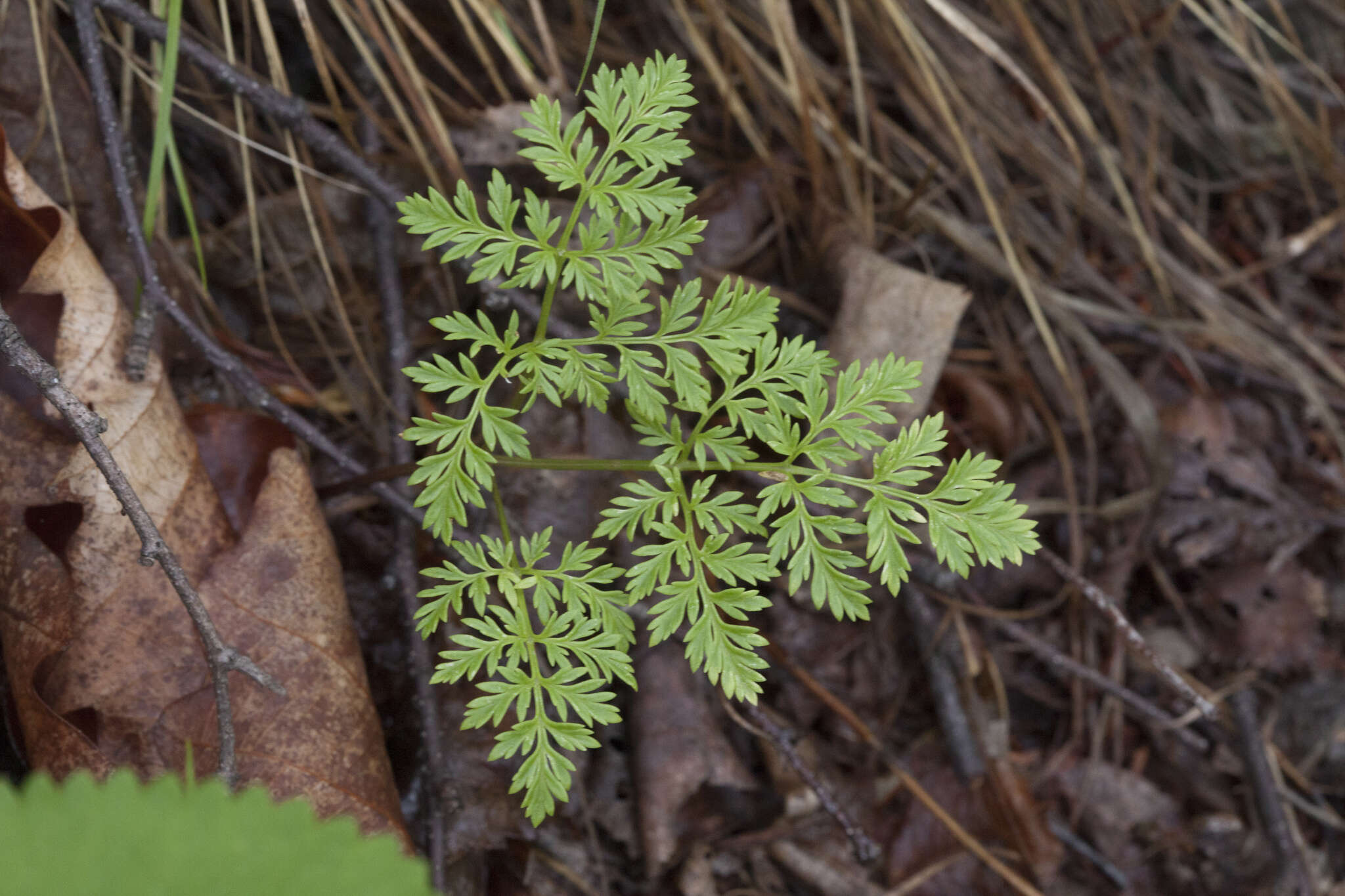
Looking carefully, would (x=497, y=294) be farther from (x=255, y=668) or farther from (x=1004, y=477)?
(x=1004, y=477)

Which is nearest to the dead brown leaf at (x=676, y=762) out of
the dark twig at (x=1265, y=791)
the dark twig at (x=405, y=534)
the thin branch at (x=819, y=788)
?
the thin branch at (x=819, y=788)

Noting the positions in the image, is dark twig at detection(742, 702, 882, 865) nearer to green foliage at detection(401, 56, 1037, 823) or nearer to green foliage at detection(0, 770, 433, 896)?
green foliage at detection(401, 56, 1037, 823)

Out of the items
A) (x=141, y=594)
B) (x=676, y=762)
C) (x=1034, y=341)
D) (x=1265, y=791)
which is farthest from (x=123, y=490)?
(x=1265, y=791)

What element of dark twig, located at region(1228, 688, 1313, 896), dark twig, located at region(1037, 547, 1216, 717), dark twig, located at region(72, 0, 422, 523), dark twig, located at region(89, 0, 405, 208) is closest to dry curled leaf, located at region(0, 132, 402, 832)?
dark twig, located at region(72, 0, 422, 523)

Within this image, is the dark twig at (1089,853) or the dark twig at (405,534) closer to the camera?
the dark twig at (405,534)

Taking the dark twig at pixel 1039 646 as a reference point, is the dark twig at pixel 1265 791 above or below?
below

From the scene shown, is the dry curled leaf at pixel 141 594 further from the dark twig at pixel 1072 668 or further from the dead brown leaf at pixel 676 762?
the dark twig at pixel 1072 668

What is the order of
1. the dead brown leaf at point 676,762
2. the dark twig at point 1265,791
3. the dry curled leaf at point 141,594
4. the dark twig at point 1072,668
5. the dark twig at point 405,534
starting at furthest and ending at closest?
the dark twig at point 1265,791 → the dark twig at point 1072,668 → the dead brown leaf at point 676,762 → the dark twig at point 405,534 → the dry curled leaf at point 141,594

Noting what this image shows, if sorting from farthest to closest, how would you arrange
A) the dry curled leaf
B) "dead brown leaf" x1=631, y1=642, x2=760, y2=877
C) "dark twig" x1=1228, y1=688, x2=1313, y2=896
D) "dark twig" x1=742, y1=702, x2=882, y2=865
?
"dark twig" x1=1228, y1=688, x2=1313, y2=896 → "dead brown leaf" x1=631, y1=642, x2=760, y2=877 → "dark twig" x1=742, y1=702, x2=882, y2=865 → the dry curled leaf
